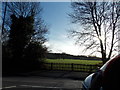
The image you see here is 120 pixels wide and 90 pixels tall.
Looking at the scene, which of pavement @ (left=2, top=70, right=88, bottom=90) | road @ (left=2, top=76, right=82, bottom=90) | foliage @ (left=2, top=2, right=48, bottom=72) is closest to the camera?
road @ (left=2, top=76, right=82, bottom=90)

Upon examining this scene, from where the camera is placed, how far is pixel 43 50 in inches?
928

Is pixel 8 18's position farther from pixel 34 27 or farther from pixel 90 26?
pixel 90 26

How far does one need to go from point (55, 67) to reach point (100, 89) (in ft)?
72.8

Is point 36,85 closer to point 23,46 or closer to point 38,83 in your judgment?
point 38,83

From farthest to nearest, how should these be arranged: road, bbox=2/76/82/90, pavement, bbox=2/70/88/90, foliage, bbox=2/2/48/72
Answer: foliage, bbox=2/2/48/72, pavement, bbox=2/70/88/90, road, bbox=2/76/82/90

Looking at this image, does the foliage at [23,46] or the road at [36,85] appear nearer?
the road at [36,85]

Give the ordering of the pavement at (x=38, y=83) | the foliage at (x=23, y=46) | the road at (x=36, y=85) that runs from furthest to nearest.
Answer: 1. the foliage at (x=23, y=46)
2. the pavement at (x=38, y=83)
3. the road at (x=36, y=85)

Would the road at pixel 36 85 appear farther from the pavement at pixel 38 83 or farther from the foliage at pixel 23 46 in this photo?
the foliage at pixel 23 46

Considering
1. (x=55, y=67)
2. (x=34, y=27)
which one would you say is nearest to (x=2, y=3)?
(x=34, y=27)

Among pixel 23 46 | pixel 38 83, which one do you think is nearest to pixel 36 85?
pixel 38 83

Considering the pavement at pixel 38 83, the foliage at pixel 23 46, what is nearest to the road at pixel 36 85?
the pavement at pixel 38 83

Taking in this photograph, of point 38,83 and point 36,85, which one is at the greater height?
point 36,85

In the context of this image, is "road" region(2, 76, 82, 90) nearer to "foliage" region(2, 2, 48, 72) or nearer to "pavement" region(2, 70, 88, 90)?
"pavement" region(2, 70, 88, 90)

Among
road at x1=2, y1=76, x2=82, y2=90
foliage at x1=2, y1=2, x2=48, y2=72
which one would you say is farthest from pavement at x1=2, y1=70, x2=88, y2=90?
foliage at x1=2, y1=2, x2=48, y2=72
